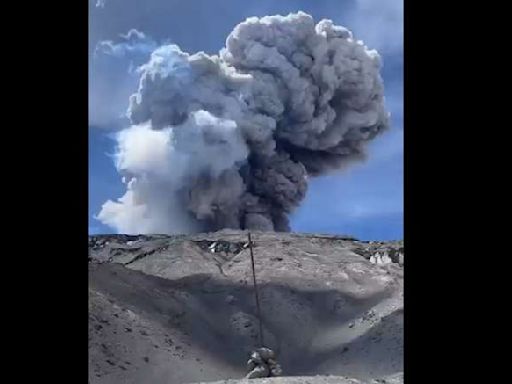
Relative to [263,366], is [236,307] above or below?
above

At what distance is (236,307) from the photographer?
14539 mm

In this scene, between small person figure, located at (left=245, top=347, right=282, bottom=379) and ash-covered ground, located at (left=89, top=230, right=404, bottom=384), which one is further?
ash-covered ground, located at (left=89, top=230, right=404, bottom=384)

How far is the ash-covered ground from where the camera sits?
11516 millimetres

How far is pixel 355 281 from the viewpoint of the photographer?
52.0ft

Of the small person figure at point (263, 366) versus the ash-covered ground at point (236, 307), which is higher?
the ash-covered ground at point (236, 307)

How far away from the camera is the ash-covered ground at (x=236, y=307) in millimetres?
11516

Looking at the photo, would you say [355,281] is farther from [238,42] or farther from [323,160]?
[238,42]

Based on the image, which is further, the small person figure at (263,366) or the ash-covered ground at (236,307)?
the ash-covered ground at (236,307)

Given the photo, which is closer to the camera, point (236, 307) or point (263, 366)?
point (263, 366)

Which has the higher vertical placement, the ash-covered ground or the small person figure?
the ash-covered ground
